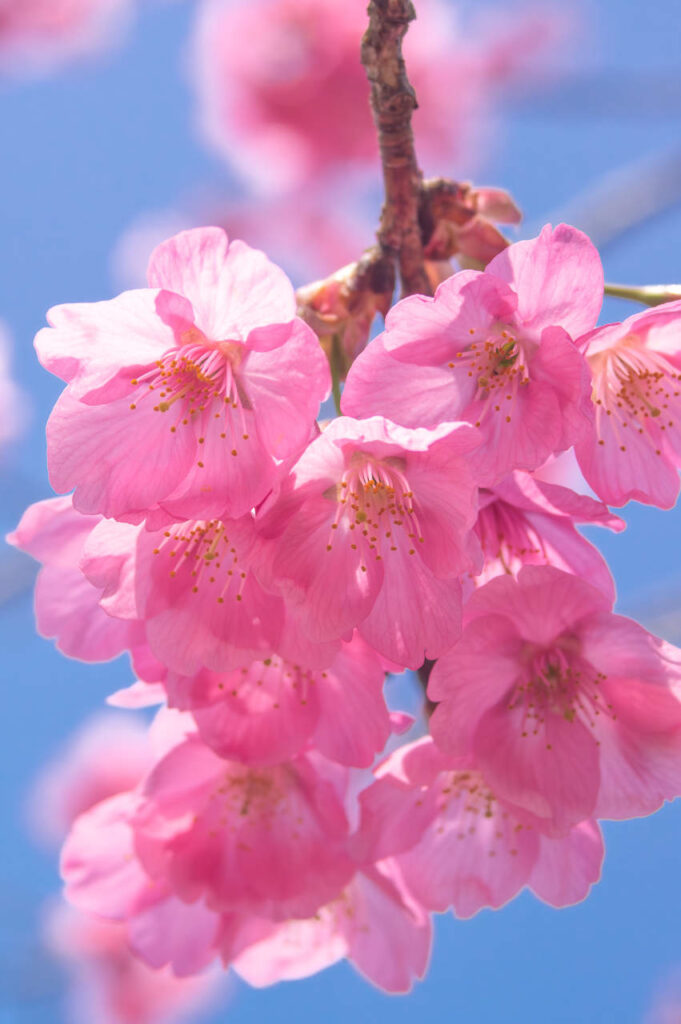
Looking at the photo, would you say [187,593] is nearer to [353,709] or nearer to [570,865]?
[353,709]

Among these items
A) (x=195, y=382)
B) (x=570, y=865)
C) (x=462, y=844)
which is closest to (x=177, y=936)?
(x=462, y=844)

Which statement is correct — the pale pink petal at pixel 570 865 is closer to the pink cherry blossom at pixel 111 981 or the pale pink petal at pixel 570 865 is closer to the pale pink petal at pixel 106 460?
the pale pink petal at pixel 106 460

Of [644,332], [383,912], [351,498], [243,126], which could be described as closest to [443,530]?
[351,498]

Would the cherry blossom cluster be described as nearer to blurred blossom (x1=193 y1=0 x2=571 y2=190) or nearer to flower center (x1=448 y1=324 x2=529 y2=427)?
flower center (x1=448 y1=324 x2=529 y2=427)

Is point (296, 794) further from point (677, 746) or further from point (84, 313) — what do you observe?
point (84, 313)

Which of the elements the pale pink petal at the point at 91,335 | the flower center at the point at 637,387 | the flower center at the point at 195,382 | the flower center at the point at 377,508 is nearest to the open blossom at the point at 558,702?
the flower center at the point at 377,508

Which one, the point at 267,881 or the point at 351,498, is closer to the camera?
the point at 351,498

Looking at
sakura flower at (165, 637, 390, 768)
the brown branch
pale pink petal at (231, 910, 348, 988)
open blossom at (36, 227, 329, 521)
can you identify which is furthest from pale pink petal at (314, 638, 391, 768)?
the brown branch
